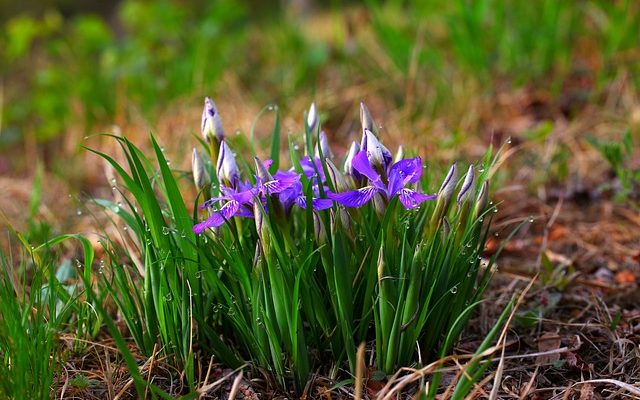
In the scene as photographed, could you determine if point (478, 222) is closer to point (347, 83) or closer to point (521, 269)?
point (521, 269)

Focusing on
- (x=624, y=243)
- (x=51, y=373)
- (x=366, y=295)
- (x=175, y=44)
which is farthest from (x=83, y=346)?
(x=175, y=44)

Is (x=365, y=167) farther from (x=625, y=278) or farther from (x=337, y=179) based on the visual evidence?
(x=625, y=278)

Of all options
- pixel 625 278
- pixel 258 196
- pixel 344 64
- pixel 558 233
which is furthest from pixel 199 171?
pixel 344 64

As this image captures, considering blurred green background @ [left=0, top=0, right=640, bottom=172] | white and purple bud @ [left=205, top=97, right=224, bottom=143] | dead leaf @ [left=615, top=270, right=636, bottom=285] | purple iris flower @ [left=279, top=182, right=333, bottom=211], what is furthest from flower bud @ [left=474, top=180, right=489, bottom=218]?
blurred green background @ [left=0, top=0, right=640, bottom=172]

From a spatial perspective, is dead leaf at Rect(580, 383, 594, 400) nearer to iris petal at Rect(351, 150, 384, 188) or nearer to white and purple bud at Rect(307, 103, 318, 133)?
iris petal at Rect(351, 150, 384, 188)

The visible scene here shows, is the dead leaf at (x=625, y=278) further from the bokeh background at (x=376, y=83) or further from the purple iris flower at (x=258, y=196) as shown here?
the purple iris flower at (x=258, y=196)

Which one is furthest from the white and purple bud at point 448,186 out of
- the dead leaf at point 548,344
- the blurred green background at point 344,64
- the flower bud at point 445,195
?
the blurred green background at point 344,64
